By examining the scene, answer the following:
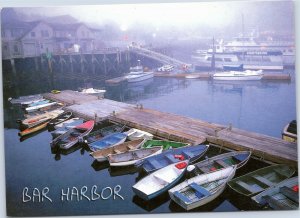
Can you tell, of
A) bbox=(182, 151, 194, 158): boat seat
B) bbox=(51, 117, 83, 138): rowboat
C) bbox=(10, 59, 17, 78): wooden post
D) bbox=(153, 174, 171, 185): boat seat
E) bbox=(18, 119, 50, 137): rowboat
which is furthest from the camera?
bbox=(51, 117, 83, 138): rowboat

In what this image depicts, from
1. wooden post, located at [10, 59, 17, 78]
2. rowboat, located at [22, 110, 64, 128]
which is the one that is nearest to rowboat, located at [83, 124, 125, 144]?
rowboat, located at [22, 110, 64, 128]

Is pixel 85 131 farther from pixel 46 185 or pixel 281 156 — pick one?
pixel 281 156

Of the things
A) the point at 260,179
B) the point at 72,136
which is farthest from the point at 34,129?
the point at 260,179

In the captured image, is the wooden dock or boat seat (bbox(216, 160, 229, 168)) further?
boat seat (bbox(216, 160, 229, 168))

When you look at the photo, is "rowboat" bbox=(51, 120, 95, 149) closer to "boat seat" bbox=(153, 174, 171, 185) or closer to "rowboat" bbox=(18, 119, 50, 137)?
"rowboat" bbox=(18, 119, 50, 137)

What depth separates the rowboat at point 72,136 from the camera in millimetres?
5705

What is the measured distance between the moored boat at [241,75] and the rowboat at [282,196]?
170cm

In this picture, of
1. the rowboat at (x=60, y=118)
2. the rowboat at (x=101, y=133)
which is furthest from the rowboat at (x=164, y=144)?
the rowboat at (x=60, y=118)

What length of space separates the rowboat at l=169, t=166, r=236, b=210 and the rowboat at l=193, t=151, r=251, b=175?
0.50 feet

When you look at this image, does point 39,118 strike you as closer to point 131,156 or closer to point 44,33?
point 44,33

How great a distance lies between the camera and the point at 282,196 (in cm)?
488

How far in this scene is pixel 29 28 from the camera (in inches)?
205

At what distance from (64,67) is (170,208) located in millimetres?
2798

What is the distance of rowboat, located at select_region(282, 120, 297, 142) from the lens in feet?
16.5
